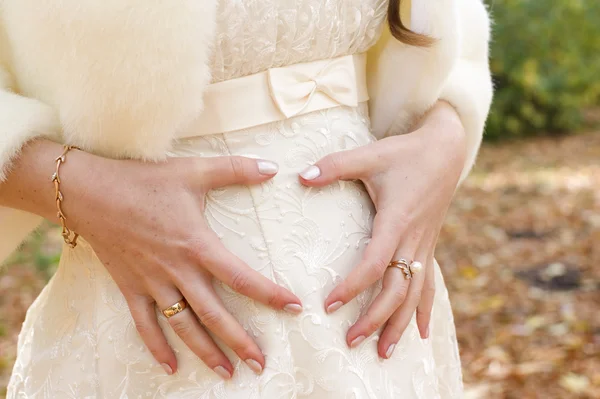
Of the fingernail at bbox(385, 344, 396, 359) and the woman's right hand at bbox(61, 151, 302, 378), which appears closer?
the woman's right hand at bbox(61, 151, 302, 378)

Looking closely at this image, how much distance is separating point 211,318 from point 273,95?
39 cm

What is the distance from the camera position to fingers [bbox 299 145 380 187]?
3.89 ft

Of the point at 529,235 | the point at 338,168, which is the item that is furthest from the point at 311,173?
the point at 529,235

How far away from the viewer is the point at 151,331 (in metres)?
1.11

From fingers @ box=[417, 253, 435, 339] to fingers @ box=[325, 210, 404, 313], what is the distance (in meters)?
0.17

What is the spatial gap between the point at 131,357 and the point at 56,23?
526mm

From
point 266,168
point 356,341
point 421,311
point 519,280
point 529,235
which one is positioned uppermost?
point 266,168

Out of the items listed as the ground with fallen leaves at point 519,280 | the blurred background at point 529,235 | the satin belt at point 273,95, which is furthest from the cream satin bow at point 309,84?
the ground with fallen leaves at point 519,280

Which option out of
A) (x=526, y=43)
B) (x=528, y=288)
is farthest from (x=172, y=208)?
(x=526, y=43)

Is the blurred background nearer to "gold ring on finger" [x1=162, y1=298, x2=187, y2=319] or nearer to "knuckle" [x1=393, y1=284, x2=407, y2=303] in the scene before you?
"gold ring on finger" [x1=162, y1=298, x2=187, y2=319]

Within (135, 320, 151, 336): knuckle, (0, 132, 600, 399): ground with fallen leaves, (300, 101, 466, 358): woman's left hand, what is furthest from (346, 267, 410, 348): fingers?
(0, 132, 600, 399): ground with fallen leaves

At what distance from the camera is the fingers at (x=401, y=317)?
1190 millimetres

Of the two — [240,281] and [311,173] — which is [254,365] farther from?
[311,173]

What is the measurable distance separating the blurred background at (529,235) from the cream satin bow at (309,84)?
1.83ft
